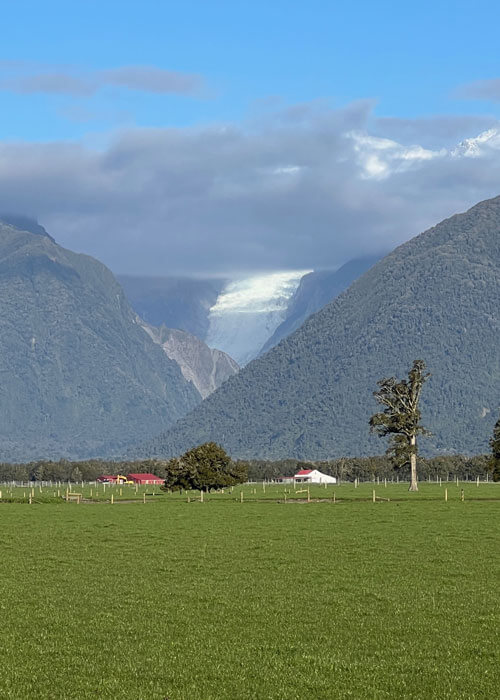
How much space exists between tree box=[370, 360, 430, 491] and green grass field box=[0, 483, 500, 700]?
328 ft

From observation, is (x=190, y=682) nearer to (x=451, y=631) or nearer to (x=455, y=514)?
(x=451, y=631)

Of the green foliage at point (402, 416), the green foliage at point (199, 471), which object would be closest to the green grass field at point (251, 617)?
the green foliage at point (199, 471)

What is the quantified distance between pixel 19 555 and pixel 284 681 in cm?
2808

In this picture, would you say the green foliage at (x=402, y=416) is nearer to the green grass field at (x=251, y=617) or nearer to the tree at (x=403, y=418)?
the tree at (x=403, y=418)

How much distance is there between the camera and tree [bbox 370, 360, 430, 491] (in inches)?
6093

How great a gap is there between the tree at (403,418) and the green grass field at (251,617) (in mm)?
99950

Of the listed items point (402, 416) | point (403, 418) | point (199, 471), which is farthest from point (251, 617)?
point (403, 418)

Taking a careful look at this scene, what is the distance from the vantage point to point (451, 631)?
85.4 feet

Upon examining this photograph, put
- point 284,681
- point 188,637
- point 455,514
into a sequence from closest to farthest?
point 284,681 < point 188,637 < point 455,514

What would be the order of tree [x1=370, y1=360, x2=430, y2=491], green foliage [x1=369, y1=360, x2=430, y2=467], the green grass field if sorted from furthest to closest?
tree [x1=370, y1=360, x2=430, y2=491] → green foliage [x1=369, y1=360, x2=430, y2=467] → the green grass field

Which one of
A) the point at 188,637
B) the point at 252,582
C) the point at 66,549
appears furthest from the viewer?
the point at 66,549

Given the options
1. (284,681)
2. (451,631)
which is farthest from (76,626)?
(451,631)

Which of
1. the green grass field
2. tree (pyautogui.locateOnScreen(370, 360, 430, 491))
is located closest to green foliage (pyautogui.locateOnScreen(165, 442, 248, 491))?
tree (pyautogui.locateOnScreen(370, 360, 430, 491))

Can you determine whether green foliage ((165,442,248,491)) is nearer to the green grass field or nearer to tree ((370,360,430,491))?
tree ((370,360,430,491))
